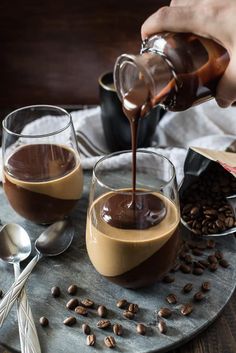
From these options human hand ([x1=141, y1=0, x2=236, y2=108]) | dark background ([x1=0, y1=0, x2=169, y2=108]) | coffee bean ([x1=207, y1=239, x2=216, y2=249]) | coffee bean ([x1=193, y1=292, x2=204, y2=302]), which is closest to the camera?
human hand ([x1=141, y1=0, x2=236, y2=108])

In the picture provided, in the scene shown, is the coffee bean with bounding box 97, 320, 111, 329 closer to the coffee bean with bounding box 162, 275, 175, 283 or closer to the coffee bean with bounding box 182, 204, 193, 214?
the coffee bean with bounding box 162, 275, 175, 283

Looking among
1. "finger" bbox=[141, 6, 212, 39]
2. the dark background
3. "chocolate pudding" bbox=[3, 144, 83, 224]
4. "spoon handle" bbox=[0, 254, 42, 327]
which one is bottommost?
the dark background

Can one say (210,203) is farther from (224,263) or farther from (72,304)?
(72,304)

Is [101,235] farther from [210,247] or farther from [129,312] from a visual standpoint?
[210,247]

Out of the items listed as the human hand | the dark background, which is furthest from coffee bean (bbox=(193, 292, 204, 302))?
the dark background

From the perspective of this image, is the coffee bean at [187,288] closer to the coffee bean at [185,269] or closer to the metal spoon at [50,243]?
the coffee bean at [185,269]
